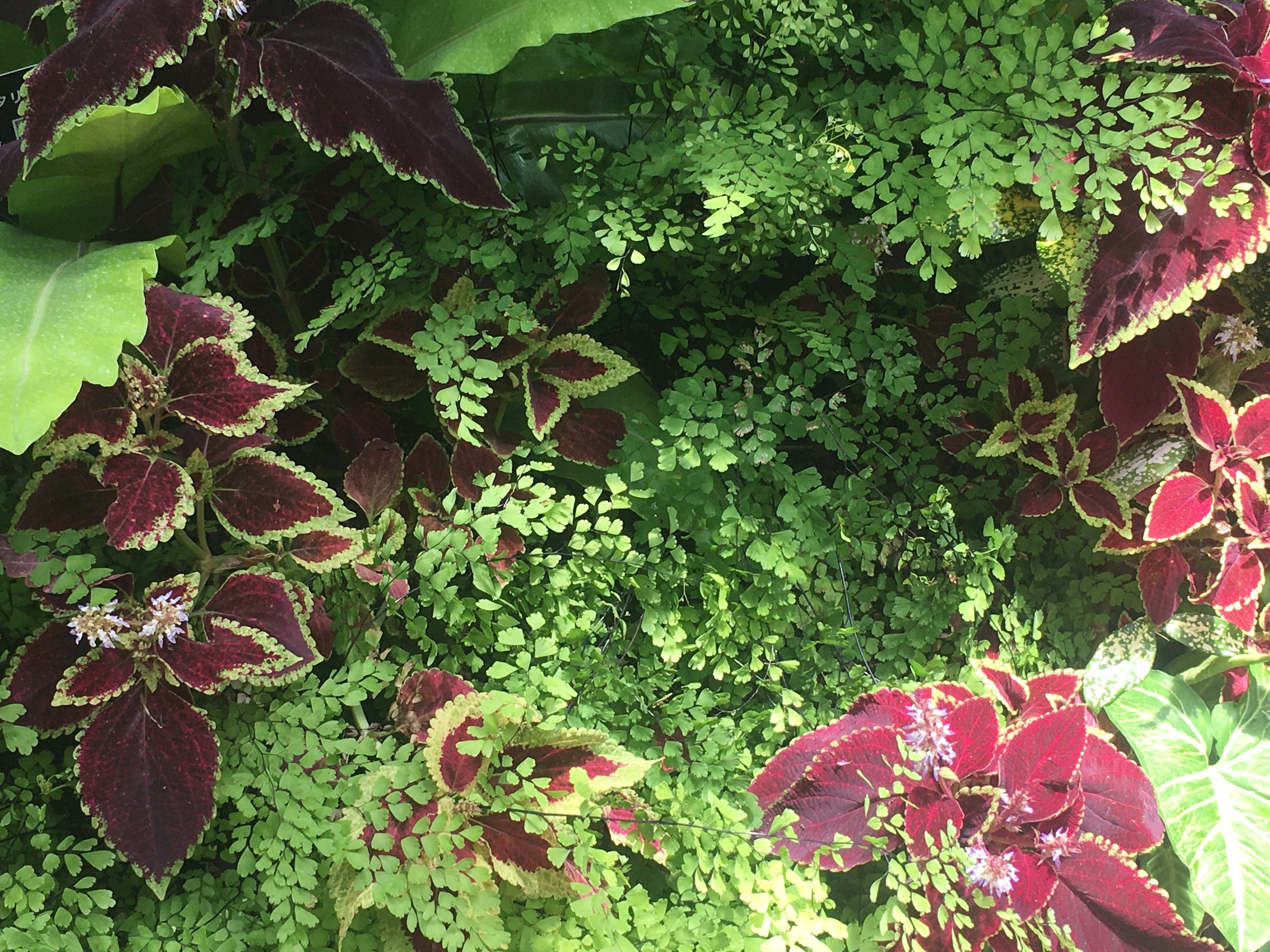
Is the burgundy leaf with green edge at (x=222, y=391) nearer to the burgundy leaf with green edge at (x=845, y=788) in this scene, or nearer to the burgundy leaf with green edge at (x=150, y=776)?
the burgundy leaf with green edge at (x=150, y=776)

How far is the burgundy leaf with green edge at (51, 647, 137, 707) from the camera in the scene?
2.37 ft

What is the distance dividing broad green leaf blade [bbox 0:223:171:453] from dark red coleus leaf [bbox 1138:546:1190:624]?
1049 mm

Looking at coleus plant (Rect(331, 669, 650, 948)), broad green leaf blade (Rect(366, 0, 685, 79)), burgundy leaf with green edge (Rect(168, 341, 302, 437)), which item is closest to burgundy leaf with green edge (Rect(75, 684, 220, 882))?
coleus plant (Rect(331, 669, 650, 948))

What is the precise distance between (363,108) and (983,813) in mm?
866

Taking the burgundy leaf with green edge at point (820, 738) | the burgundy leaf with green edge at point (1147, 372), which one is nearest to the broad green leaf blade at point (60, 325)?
the burgundy leaf with green edge at point (820, 738)

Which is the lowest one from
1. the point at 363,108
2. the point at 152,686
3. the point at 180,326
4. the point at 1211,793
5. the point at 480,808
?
the point at 1211,793

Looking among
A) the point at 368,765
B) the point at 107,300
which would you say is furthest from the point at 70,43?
the point at 368,765

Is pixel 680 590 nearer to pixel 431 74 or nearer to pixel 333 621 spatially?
pixel 333 621

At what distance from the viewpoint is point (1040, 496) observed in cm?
106

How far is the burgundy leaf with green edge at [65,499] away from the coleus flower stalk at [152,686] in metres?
0.07

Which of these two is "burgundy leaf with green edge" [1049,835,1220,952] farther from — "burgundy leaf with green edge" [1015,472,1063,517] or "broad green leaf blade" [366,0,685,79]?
"broad green leaf blade" [366,0,685,79]

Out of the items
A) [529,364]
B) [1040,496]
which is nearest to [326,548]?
[529,364]

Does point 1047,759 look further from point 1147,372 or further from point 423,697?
point 423,697

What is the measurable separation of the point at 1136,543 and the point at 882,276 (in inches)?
18.4
